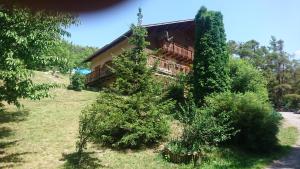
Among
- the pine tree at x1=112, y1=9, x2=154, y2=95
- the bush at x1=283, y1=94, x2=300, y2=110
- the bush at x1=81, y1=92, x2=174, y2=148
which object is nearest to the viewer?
the bush at x1=81, y1=92, x2=174, y2=148

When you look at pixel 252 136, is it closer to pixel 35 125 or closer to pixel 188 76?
pixel 188 76

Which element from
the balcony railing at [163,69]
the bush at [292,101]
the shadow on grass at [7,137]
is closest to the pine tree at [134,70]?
the shadow on grass at [7,137]

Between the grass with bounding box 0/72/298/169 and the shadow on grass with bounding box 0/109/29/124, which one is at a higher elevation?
the shadow on grass with bounding box 0/109/29/124

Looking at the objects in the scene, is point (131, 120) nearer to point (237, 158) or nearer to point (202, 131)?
point (202, 131)

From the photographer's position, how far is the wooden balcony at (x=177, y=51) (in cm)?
3941

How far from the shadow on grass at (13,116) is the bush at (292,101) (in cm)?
5078

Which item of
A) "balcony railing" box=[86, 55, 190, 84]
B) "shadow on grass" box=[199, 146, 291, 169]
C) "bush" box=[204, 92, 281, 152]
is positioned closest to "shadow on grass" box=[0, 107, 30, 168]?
"shadow on grass" box=[199, 146, 291, 169]

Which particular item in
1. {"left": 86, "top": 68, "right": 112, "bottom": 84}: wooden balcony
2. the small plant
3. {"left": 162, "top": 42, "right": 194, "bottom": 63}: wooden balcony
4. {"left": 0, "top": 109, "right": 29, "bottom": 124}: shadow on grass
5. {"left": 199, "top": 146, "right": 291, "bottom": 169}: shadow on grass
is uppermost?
{"left": 162, "top": 42, "right": 194, "bottom": 63}: wooden balcony

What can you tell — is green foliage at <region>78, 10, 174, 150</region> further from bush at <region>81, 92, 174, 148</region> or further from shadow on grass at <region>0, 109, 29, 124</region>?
shadow on grass at <region>0, 109, 29, 124</region>

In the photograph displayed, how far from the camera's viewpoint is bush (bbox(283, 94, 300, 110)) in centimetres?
6588

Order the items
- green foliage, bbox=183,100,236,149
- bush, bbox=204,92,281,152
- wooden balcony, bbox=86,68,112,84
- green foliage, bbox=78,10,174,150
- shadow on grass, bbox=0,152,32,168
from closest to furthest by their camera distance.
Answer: shadow on grass, bbox=0,152,32,168, green foliage, bbox=183,100,236,149, green foliage, bbox=78,10,174,150, bush, bbox=204,92,281,152, wooden balcony, bbox=86,68,112,84

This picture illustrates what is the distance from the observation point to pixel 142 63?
21453 millimetres

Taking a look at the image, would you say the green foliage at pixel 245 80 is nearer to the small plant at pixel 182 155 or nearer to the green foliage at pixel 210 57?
the green foliage at pixel 210 57

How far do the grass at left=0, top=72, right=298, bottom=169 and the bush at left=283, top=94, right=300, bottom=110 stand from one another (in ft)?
139
